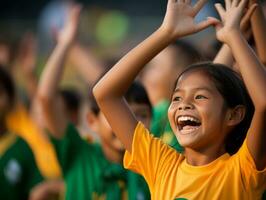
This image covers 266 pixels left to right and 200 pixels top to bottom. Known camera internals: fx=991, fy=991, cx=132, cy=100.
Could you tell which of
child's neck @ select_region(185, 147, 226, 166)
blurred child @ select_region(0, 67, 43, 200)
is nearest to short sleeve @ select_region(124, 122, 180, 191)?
child's neck @ select_region(185, 147, 226, 166)

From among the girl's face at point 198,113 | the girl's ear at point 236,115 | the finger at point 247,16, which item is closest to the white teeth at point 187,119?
the girl's face at point 198,113

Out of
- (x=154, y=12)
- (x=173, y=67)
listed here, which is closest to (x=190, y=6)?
(x=173, y=67)

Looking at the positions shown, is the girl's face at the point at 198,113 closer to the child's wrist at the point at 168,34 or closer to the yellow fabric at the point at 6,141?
the child's wrist at the point at 168,34

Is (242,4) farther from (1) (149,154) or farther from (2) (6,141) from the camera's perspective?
(2) (6,141)

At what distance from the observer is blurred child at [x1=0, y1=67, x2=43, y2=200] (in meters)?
6.04

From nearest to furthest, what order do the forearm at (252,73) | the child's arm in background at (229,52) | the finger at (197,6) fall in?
the forearm at (252,73) → the finger at (197,6) → the child's arm in background at (229,52)

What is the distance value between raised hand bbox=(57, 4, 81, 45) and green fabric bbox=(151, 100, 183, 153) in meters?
0.69

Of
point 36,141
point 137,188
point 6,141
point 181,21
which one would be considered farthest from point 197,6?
point 36,141

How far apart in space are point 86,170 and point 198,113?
191 centimetres

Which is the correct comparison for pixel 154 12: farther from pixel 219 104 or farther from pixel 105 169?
pixel 219 104

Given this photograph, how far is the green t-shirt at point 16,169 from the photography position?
603 cm

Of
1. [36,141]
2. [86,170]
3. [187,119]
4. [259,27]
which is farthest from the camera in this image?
[36,141]

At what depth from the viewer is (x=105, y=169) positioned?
5680 millimetres

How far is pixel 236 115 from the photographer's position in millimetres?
4059
